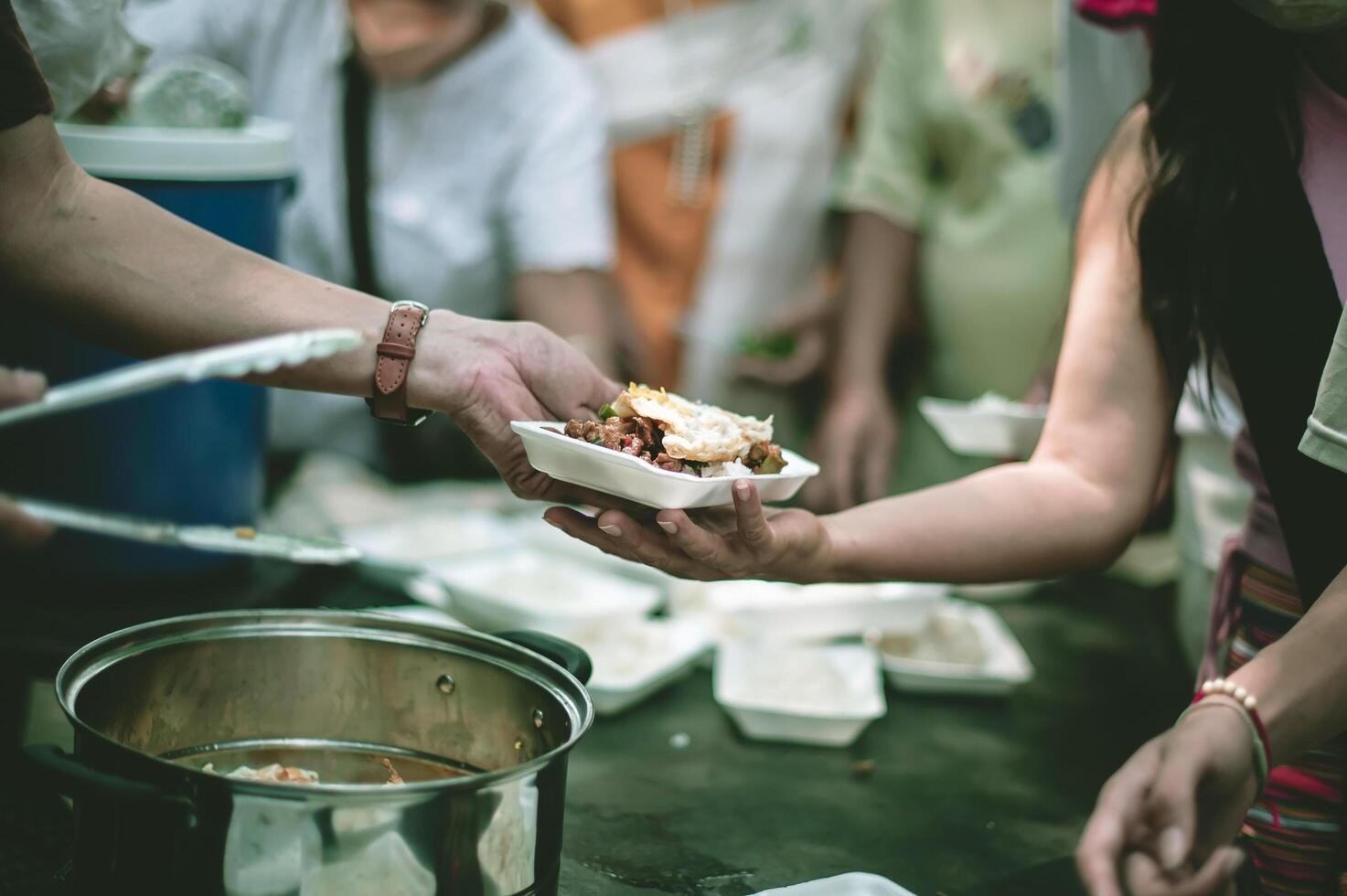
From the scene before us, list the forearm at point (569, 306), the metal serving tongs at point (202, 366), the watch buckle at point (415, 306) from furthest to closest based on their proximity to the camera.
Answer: the forearm at point (569, 306) → the watch buckle at point (415, 306) → the metal serving tongs at point (202, 366)

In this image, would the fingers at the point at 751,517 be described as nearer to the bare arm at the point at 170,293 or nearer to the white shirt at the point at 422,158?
the bare arm at the point at 170,293

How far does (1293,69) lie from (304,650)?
4.50 feet

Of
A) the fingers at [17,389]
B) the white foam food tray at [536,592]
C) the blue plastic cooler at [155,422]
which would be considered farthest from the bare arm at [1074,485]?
the blue plastic cooler at [155,422]

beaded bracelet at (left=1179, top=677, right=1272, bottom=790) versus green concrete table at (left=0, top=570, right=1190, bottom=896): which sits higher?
beaded bracelet at (left=1179, top=677, right=1272, bottom=790)

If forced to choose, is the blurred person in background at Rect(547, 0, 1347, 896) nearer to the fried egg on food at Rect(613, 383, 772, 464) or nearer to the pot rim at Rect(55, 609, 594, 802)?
the fried egg on food at Rect(613, 383, 772, 464)

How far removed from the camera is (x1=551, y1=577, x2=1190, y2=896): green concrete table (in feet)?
4.55

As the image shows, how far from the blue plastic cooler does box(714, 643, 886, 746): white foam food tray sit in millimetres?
854

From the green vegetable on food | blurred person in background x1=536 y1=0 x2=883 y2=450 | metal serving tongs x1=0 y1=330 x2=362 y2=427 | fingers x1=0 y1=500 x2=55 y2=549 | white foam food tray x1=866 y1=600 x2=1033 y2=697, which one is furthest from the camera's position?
blurred person in background x1=536 y1=0 x2=883 y2=450

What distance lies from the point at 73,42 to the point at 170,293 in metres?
0.40

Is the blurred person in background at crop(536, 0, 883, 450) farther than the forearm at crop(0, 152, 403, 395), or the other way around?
the blurred person in background at crop(536, 0, 883, 450)

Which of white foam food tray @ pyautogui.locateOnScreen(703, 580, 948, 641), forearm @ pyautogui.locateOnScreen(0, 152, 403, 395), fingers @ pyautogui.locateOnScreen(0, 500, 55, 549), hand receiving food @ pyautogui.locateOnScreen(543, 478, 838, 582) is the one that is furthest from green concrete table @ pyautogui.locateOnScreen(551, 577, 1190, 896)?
fingers @ pyautogui.locateOnScreen(0, 500, 55, 549)

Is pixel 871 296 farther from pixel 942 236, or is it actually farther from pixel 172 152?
pixel 172 152

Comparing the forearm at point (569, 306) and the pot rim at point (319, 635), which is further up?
the pot rim at point (319, 635)

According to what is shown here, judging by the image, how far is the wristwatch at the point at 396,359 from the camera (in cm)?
133
